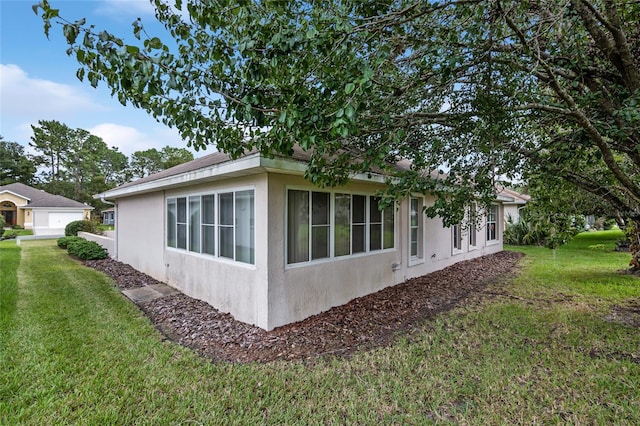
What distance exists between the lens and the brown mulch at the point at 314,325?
15.6 ft

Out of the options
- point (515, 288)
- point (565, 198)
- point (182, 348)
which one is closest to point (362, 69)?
point (182, 348)

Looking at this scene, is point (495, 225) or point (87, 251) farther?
point (495, 225)

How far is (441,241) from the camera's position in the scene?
10633mm

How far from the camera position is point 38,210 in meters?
30.5

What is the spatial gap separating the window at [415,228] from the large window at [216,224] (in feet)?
17.2

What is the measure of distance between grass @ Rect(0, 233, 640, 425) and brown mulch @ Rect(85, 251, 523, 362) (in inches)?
13.1

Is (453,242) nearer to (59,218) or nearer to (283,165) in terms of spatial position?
(283,165)

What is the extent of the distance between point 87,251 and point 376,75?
14.4m

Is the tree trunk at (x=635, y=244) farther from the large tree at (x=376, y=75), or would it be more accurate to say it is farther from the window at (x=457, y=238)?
the large tree at (x=376, y=75)

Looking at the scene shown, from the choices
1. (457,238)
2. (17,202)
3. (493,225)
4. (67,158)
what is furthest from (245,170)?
(67,158)

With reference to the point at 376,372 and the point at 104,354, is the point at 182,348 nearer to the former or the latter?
the point at 104,354

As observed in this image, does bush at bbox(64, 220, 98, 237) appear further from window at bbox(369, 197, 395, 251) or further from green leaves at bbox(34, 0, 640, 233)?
green leaves at bbox(34, 0, 640, 233)

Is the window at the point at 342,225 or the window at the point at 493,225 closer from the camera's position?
the window at the point at 342,225

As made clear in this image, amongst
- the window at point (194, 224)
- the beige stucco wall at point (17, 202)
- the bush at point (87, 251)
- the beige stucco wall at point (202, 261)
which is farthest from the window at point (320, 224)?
the beige stucco wall at point (17, 202)
